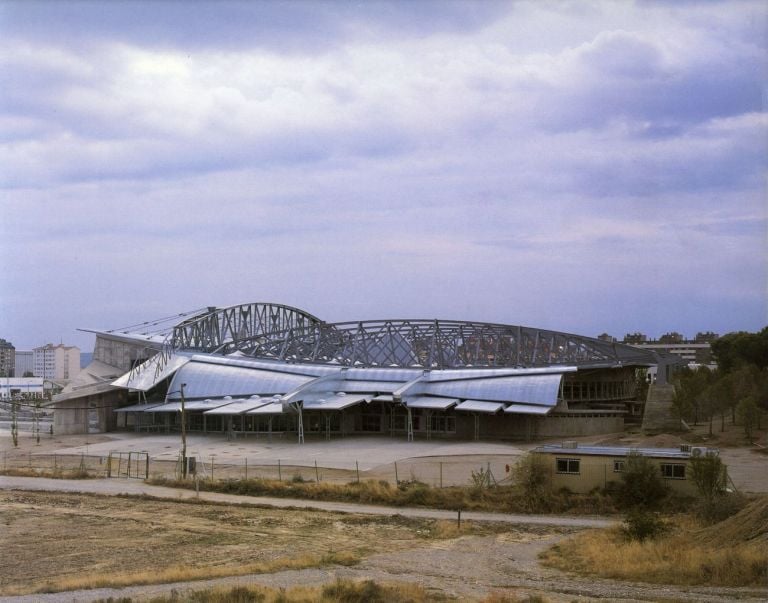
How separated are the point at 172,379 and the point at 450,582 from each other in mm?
62199

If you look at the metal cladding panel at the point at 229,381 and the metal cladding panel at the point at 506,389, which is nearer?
the metal cladding panel at the point at 506,389

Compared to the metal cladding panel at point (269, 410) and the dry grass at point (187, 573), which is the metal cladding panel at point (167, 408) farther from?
the dry grass at point (187, 573)

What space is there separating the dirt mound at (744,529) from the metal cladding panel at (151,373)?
6161 centimetres

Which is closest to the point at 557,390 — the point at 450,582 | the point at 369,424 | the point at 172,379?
the point at 369,424

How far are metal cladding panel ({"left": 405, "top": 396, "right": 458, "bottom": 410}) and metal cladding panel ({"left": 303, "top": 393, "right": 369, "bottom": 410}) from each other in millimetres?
4212

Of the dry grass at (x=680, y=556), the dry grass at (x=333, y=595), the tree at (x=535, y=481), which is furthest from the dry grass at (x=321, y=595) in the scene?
the tree at (x=535, y=481)

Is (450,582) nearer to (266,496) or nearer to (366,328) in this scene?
(266,496)

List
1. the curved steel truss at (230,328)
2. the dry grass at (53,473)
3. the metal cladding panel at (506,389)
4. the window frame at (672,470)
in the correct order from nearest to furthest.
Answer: the window frame at (672,470)
the dry grass at (53,473)
the metal cladding panel at (506,389)
the curved steel truss at (230,328)

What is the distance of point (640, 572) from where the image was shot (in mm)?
30031

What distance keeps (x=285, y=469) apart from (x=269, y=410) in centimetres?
1676

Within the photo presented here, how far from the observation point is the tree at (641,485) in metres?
42.2

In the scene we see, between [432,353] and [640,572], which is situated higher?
[432,353]

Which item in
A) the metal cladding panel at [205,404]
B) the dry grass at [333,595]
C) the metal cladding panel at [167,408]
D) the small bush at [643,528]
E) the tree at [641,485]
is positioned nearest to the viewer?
the dry grass at [333,595]

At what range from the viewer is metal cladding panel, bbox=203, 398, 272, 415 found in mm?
73312
